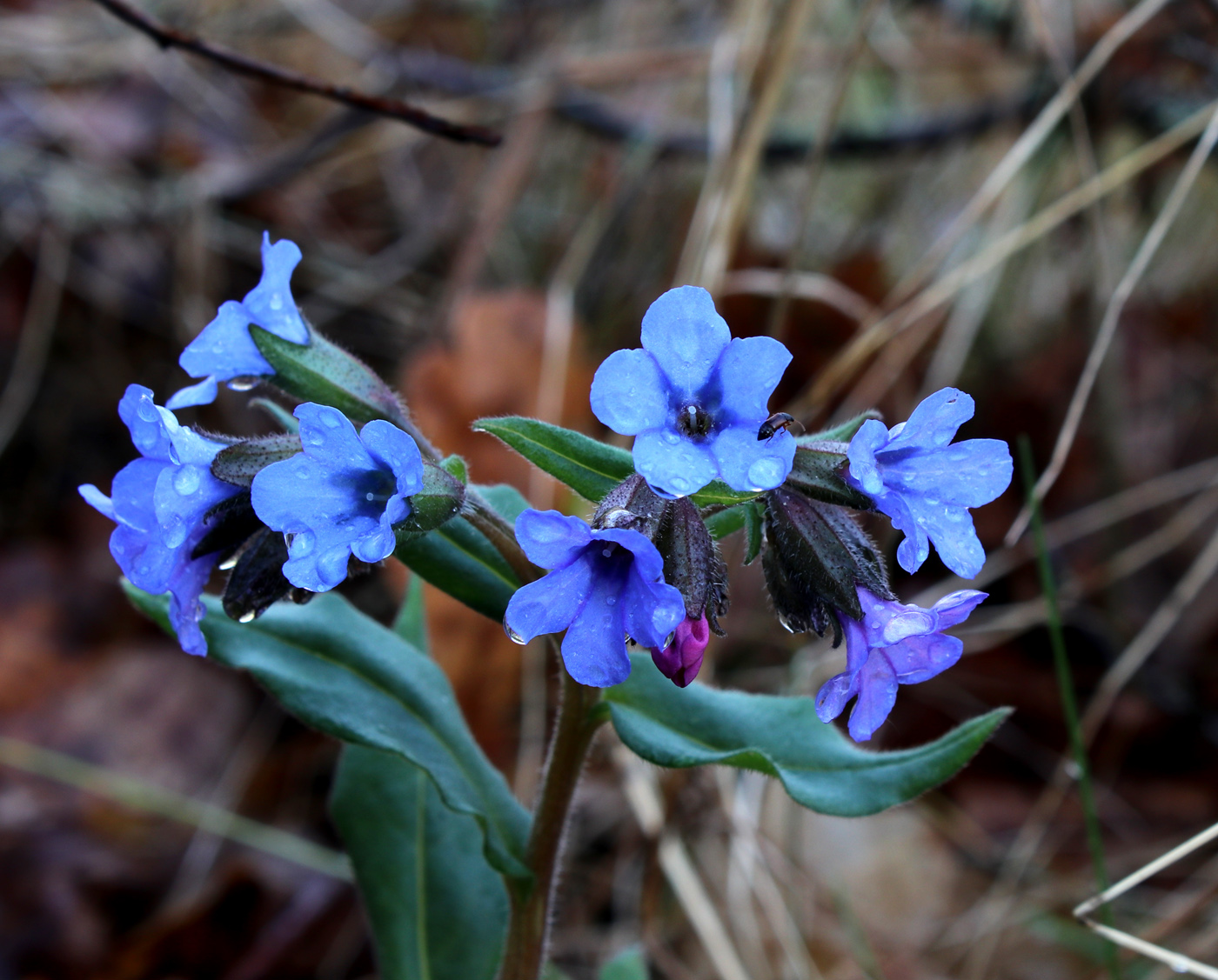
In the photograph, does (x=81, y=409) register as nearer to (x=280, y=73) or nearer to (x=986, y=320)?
(x=280, y=73)

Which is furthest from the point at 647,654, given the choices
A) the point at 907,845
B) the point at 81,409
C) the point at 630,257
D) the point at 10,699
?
the point at 81,409

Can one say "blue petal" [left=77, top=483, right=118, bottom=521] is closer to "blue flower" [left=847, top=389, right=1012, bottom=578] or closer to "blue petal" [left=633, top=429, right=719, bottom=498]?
"blue petal" [left=633, top=429, right=719, bottom=498]

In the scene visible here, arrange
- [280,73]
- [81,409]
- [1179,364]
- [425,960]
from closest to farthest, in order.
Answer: [425,960], [280,73], [81,409], [1179,364]

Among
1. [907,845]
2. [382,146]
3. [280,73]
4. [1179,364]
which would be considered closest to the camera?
[280,73]

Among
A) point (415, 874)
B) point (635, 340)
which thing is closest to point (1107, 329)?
point (415, 874)

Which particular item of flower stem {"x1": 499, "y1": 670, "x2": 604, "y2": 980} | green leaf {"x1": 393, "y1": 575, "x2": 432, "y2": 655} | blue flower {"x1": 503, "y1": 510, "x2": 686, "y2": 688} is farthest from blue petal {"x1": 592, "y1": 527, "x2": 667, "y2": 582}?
green leaf {"x1": 393, "y1": 575, "x2": 432, "y2": 655}

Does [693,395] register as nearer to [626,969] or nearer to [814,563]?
[814,563]
